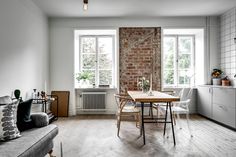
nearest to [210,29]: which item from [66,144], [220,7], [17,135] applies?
[220,7]

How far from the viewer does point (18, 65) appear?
13.1 feet

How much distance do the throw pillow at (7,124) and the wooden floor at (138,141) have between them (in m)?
0.83

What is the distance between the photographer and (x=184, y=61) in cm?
659

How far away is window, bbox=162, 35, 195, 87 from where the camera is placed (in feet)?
21.5

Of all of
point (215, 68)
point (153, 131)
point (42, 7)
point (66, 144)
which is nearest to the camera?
point (66, 144)

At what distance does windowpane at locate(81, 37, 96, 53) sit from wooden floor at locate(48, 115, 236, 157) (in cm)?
248

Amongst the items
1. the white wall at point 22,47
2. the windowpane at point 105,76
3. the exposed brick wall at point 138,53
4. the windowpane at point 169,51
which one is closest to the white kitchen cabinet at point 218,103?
the windowpane at point 169,51

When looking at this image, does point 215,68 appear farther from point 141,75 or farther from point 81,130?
point 81,130

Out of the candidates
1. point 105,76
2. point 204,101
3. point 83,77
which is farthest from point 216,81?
point 83,77

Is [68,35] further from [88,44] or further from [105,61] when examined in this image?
[105,61]

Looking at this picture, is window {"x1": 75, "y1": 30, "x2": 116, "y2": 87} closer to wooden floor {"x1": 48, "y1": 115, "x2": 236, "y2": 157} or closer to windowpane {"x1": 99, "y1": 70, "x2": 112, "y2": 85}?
windowpane {"x1": 99, "y1": 70, "x2": 112, "y2": 85}

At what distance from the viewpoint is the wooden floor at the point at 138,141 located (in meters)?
3.07

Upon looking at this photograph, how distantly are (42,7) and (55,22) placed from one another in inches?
34.7

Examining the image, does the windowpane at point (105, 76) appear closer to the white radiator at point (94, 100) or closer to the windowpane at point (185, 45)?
the white radiator at point (94, 100)
